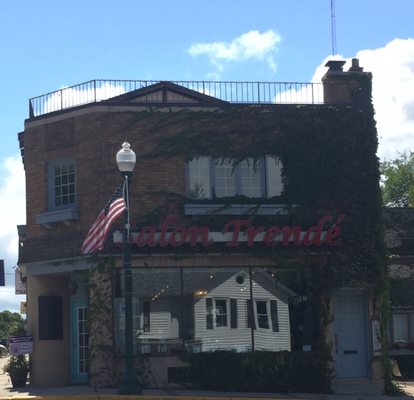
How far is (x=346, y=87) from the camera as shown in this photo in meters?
21.3

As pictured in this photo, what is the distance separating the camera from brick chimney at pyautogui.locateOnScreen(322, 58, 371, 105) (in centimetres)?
2120

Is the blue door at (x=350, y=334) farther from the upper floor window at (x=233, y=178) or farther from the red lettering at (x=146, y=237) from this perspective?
the red lettering at (x=146, y=237)

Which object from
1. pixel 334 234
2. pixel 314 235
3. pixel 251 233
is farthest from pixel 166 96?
pixel 334 234

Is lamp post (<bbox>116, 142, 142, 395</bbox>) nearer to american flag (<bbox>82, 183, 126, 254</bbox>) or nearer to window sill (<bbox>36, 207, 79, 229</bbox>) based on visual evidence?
american flag (<bbox>82, 183, 126, 254</bbox>)

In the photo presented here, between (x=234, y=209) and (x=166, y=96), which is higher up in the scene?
(x=166, y=96)

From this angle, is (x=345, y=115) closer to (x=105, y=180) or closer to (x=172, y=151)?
A: (x=172, y=151)

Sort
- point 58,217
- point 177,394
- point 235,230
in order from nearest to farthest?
1. point 177,394
2. point 235,230
3. point 58,217

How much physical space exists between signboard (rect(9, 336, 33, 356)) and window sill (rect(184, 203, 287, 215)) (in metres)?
5.31

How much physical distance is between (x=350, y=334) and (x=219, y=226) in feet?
13.9

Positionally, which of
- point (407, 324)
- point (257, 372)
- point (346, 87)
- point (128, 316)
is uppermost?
point (346, 87)

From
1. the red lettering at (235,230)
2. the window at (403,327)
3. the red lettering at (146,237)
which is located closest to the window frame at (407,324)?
the window at (403,327)

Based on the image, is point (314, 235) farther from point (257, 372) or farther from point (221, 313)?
point (257, 372)

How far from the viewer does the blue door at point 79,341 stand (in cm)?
2131

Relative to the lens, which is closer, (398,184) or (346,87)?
(346,87)
